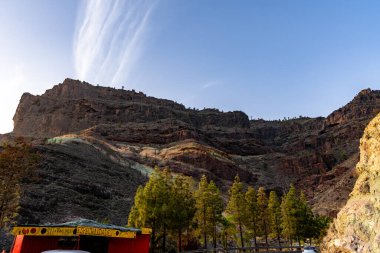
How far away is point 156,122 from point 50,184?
127100 millimetres

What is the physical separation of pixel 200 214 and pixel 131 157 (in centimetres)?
8111

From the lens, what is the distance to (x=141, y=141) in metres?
162

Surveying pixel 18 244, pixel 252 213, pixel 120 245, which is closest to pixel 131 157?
pixel 252 213

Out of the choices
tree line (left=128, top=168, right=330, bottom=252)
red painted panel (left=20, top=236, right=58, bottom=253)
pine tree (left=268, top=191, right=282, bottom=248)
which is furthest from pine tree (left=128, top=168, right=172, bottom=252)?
pine tree (left=268, top=191, right=282, bottom=248)

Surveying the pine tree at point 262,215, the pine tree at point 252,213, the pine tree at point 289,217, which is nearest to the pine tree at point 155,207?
the pine tree at point 252,213

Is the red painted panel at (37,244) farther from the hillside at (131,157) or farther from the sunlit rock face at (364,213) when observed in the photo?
the hillside at (131,157)

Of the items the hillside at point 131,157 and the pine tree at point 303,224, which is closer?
the pine tree at point 303,224

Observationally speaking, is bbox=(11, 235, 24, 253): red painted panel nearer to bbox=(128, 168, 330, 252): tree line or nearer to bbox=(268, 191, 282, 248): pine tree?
bbox=(128, 168, 330, 252): tree line

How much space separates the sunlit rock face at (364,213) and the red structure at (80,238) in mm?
13080

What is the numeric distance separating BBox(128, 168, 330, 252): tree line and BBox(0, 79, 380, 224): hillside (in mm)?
18050

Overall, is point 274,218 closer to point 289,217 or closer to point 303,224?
point 289,217

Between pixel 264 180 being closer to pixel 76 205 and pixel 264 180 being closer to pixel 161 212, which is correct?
pixel 76 205

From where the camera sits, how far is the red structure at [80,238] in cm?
1952

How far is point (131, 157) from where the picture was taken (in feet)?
406
